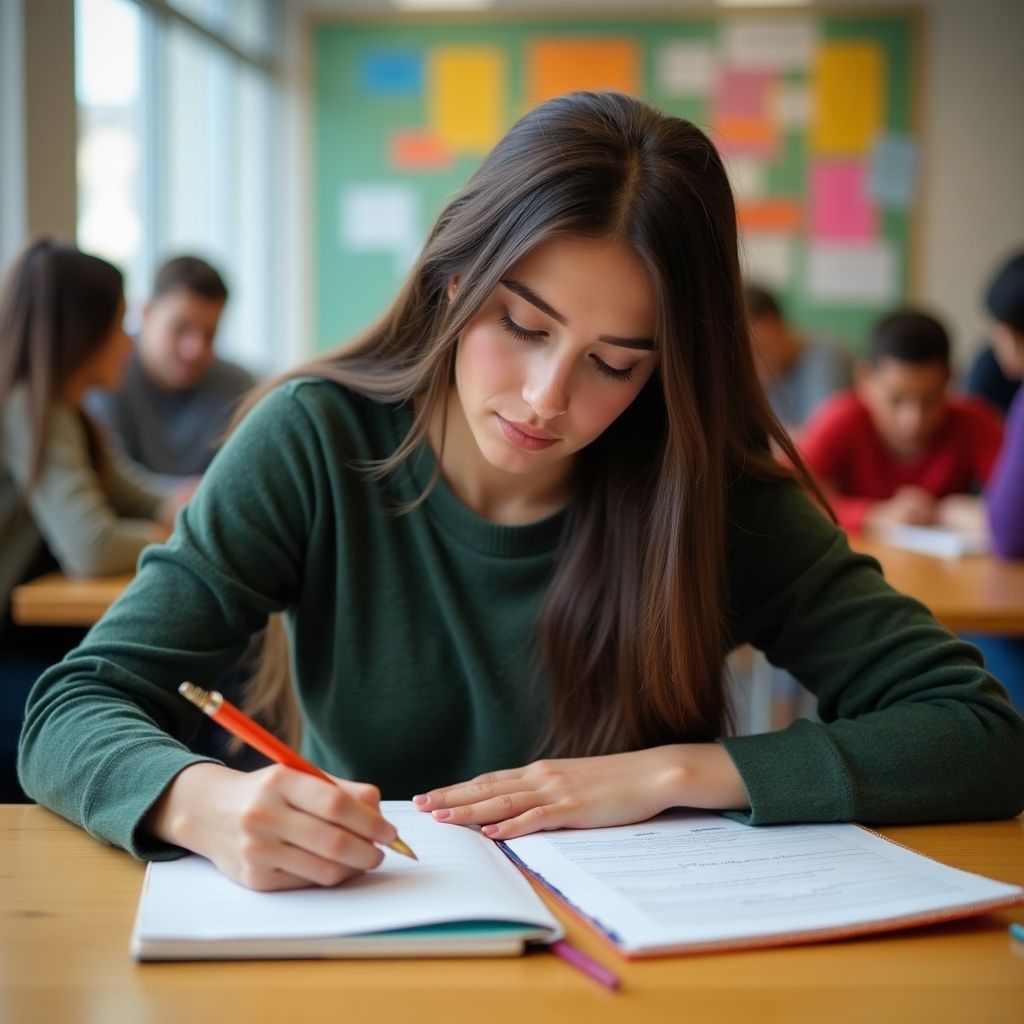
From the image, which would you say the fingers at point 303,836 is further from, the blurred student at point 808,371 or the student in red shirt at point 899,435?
the blurred student at point 808,371

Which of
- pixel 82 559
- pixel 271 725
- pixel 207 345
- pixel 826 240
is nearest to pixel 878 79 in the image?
pixel 826 240

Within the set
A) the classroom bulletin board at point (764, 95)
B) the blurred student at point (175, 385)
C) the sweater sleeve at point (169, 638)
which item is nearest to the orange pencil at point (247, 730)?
the sweater sleeve at point (169, 638)

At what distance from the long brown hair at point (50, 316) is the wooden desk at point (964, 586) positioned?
147 centimetres

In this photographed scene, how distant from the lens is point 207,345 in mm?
3584

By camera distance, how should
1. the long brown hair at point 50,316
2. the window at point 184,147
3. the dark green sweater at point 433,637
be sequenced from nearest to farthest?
the dark green sweater at point 433,637
the long brown hair at point 50,316
the window at point 184,147

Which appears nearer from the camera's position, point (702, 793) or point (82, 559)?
point (702, 793)

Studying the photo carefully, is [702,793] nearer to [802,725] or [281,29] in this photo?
[802,725]

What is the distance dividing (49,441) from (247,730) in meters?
1.68

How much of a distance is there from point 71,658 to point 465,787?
0.34 metres

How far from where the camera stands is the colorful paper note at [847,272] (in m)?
5.35

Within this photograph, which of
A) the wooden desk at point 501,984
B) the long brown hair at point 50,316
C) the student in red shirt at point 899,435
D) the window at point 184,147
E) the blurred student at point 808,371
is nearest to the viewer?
the wooden desk at point 501,984

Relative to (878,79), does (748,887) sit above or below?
below

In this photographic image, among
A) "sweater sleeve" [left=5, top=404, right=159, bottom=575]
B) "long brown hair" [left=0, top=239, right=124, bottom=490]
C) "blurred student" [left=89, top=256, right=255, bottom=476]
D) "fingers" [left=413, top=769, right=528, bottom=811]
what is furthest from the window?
"fingers" [left=413, top=769, right=528, bottom=811]

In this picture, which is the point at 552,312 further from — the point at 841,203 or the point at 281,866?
the point at 841,203
